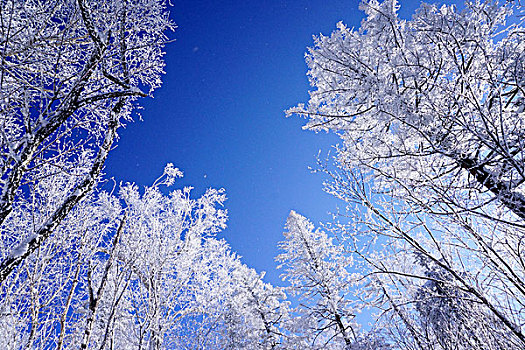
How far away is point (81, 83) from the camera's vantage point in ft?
7.18

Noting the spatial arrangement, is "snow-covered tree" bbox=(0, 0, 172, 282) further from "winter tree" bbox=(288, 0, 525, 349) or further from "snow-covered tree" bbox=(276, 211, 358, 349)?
"snow-covered tree" bbox=(276, 211, 358, 349)

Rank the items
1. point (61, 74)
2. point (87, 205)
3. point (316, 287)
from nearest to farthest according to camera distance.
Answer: point (61, 74) → point (87, 205) → point (316, 287)

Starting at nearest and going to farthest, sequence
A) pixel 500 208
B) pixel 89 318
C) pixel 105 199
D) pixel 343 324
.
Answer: pixel 500 208 < pixel 89 318 < pixel 105 199 < pixel 343 324

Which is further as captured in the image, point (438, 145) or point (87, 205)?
point (87, 205)

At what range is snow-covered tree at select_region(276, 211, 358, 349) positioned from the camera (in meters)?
10.2

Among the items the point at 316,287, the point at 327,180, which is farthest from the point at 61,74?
the point at 316,287

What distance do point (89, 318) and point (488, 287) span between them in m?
5.26

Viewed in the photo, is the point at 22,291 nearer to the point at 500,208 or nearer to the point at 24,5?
the point at 24,5

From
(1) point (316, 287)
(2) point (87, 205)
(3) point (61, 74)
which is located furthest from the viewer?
(1) point (316, 287)

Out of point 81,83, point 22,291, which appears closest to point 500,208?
point 81,83

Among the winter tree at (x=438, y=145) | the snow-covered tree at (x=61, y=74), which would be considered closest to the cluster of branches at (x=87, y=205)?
the snow-covered tree at (x=61, y=74)

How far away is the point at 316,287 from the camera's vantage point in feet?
36.7

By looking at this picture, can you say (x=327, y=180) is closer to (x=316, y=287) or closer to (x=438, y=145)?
(x=438, y=145)

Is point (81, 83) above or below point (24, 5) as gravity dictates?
below
